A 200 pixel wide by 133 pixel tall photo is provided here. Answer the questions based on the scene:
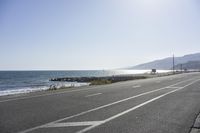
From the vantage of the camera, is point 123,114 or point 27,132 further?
point 123,114

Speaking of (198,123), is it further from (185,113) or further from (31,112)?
(31,112)

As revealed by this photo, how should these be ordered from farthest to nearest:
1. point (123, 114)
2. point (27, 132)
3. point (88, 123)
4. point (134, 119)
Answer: point (123, 114) < point (134, 119) < point (88, 123) < point (27, 132)

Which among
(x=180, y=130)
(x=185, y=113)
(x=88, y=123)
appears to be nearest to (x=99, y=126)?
(x=88, y=123)

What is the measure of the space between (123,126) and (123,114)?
2210 millimetres

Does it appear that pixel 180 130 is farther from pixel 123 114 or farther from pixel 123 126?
pixel 123 114

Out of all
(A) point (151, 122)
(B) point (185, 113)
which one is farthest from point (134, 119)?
(B) point (185, 113)

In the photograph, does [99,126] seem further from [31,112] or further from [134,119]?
[31,112]

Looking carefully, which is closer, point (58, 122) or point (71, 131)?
point (71, 131)

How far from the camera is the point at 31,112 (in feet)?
35.7

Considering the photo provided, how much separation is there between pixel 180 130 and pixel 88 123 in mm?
2624

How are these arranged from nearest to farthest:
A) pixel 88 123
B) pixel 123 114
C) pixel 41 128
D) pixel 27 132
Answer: pixel 27 132
pixel 41 128
pixel 88 123
pixel 123 114

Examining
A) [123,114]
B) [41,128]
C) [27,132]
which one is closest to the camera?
[27,132]

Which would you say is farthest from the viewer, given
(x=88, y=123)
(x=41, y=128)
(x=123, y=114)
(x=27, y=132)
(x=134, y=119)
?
(x=123, y=114)

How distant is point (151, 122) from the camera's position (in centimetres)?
899
